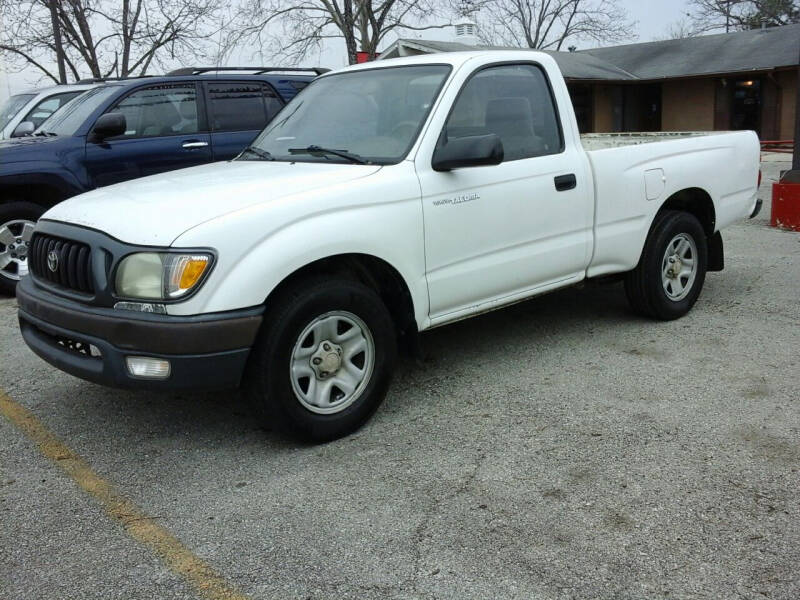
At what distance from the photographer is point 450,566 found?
2902 millimetres

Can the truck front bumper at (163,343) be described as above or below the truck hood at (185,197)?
below

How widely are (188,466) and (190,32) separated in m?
21.2

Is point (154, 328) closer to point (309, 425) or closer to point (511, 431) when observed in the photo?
point (309, 425)

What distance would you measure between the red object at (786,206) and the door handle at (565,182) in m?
5.74

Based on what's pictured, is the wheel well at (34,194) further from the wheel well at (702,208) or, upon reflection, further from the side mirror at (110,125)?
the wheel well at (702,208)

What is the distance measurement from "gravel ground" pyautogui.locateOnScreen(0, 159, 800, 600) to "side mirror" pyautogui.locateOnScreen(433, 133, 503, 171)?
1.29m

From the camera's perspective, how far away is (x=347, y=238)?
386cm

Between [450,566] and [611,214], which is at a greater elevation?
[611,214]

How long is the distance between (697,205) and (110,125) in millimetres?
4839

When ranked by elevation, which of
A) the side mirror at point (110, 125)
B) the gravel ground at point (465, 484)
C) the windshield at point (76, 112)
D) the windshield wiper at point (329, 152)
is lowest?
the gravel ground at point (465, 484)

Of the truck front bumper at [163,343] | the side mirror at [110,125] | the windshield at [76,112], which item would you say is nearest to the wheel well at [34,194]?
the windshield at [76,112]

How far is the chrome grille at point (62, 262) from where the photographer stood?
3738mm

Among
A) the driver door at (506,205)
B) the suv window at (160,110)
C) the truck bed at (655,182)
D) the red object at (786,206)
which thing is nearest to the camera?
Result: the driver door at (506,205)

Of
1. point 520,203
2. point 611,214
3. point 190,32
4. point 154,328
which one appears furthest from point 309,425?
point 190,32
